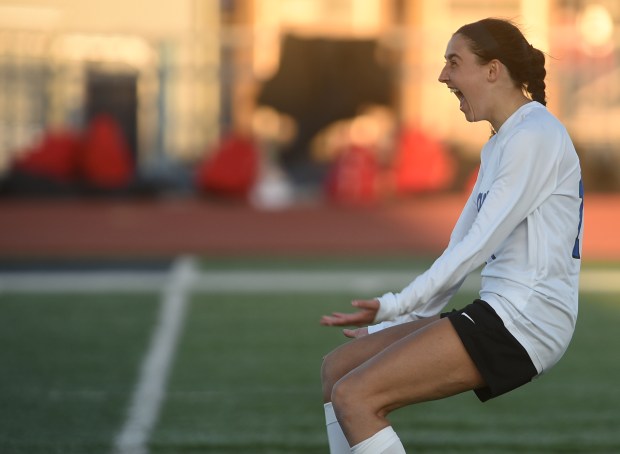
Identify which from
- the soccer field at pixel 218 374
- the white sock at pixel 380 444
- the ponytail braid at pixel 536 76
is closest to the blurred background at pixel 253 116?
the soccer field at pixel 218 374

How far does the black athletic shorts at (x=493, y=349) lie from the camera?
3.88 meters

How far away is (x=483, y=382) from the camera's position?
155 inches

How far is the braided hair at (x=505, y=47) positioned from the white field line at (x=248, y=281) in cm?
614

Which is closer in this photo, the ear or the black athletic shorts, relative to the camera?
the black athletic shorts

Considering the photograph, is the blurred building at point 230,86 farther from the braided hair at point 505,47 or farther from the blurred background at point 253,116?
the braided hair at point 505,47

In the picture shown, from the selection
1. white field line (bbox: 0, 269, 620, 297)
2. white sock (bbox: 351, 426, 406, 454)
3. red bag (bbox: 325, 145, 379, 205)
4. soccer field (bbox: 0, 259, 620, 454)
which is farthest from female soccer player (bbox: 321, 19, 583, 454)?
red bag (bbox: 325, 145, 379, 205)

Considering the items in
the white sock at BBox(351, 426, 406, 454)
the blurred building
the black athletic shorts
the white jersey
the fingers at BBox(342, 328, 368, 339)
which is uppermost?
the white jersey

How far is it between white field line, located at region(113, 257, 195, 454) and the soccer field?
1 cm

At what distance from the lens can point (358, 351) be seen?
425 cm

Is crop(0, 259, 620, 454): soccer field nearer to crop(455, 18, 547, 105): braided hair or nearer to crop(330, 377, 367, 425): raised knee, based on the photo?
crop(330, 377, 367, 425): raised knee

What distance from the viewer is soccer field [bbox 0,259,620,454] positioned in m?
6.01

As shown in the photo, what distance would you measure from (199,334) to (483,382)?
499 centimetres

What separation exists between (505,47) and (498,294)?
0.75m

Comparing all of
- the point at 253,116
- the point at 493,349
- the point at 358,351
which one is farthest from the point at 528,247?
the point at 253,116
